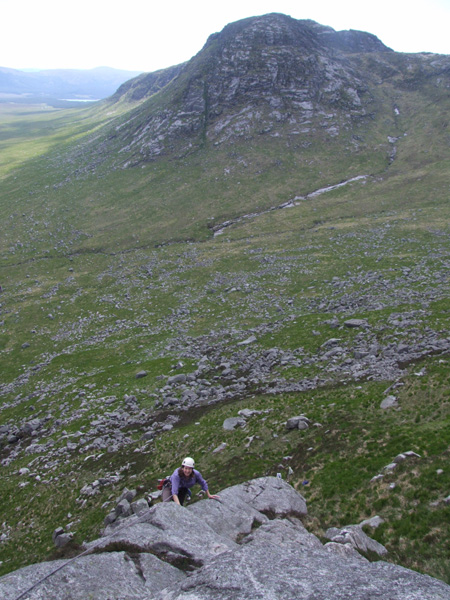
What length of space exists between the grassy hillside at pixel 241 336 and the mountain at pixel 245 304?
0.20 metres

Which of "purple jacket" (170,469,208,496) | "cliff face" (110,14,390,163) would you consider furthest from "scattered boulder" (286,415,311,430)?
"cliff face" (110,14,390,163)

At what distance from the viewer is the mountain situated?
20.7 metres

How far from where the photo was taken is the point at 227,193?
319 ft

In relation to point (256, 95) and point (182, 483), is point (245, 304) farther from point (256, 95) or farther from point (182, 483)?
point (256, 95)

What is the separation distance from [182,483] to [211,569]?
537 centimetres

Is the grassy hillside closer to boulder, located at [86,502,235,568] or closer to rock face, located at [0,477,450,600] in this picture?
rock face, located at [0,477,450,600]

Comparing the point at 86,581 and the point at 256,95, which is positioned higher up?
the point at 256,95

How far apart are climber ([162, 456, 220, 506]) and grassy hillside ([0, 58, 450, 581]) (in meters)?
5.46

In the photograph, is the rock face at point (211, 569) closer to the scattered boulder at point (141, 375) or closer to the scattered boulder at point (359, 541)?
the scattered boulder at point (359, 541)

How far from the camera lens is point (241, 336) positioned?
136 feet

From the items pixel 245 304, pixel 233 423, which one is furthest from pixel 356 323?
pixel 233 423

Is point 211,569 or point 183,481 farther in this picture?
point 183,481

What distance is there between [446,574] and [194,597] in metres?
8.67

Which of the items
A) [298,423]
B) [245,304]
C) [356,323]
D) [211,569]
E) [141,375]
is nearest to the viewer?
[211,569]
